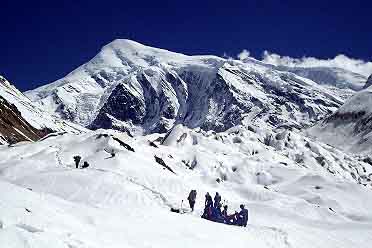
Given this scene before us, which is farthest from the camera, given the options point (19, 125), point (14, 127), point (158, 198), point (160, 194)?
point (19, 125)

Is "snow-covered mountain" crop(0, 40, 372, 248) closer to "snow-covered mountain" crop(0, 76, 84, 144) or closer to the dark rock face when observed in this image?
the dark rock face

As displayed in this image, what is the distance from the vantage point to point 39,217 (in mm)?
21359

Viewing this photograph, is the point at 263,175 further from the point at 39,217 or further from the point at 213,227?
the point at 39,217

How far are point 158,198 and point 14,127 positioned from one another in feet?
366

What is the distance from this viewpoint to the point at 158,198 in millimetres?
42594

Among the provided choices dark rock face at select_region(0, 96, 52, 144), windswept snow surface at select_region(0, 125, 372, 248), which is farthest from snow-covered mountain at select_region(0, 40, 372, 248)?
dark rock face at select_region(0, 96, 52, 144)

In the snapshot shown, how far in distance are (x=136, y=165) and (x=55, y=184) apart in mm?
25205

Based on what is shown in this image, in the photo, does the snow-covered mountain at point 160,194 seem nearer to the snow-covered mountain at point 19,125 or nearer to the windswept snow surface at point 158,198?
the windswept snow surface at point 158,198

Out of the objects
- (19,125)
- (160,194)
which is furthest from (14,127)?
A: (160,194)

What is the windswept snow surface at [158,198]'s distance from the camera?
22.2m

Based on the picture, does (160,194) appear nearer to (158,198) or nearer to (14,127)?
(158,198)

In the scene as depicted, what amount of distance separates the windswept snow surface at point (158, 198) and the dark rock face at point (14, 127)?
1263 inches

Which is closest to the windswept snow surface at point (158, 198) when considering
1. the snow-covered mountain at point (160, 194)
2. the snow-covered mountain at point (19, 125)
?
the snow-covered mountain at point (160, 194)

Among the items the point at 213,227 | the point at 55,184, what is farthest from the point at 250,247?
the point at 55,184
